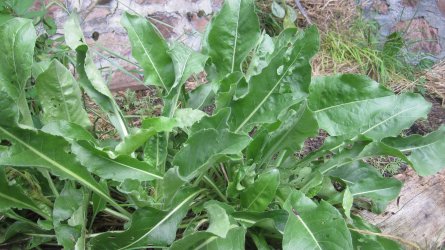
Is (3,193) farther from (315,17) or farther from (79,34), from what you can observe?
(315,17)

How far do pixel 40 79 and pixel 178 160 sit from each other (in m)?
0.48

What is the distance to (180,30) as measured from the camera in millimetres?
2922

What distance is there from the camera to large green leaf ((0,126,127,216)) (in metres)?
1.37

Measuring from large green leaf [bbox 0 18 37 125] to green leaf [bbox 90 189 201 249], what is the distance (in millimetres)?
445

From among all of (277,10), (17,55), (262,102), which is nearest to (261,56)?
(262,102)

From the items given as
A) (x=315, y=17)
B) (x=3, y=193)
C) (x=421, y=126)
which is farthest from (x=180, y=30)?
(x=3, y=193)

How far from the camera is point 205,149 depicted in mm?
1454

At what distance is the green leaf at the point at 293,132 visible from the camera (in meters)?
1.54

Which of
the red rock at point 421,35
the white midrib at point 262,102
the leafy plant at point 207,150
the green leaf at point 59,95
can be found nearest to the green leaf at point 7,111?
the leafy plant at point 207,150

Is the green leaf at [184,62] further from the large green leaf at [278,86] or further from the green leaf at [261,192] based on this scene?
the green leaf at [261,192]

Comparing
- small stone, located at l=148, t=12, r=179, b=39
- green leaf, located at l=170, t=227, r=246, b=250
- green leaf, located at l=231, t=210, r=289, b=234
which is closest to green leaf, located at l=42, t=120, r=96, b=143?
green leaf, located at l=170, t=227, r=246, b=250

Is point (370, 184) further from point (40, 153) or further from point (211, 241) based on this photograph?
point (40, 153)

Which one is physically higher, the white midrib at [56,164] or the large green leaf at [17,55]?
the large green leaf at [17,55]

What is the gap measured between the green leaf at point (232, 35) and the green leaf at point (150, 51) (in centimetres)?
17
